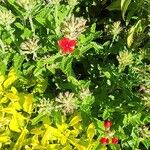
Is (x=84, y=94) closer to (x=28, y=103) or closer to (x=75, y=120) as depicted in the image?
(x=75, y=120)

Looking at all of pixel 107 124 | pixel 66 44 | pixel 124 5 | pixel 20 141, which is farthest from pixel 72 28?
pixel 20 141

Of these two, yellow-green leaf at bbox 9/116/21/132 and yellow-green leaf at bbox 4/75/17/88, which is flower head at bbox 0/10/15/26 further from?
yellow-green leaf at bbox 9/116/21/132

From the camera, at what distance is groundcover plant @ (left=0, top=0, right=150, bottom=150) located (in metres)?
2.22

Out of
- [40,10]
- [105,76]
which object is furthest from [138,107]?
[40,10]

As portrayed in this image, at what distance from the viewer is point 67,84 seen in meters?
2.35

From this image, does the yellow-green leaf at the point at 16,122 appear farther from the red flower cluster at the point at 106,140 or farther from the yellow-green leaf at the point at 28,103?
the red flower cluster at the point at 106,140

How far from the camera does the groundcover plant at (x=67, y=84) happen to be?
2.22 m

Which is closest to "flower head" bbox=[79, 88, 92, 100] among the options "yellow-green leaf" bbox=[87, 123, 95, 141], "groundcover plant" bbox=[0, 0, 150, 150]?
"groundcover plant" bbox=[0, 0, 150, 150]

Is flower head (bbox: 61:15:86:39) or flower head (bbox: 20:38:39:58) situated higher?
flower head (bbox: 61:15:86:39)

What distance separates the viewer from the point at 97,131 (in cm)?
231

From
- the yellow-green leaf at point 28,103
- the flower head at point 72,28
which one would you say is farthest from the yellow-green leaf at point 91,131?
the flower head at point 72,28

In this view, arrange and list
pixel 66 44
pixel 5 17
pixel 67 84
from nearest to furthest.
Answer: pixel 66 44, pixel 5 17, pixel 67 84

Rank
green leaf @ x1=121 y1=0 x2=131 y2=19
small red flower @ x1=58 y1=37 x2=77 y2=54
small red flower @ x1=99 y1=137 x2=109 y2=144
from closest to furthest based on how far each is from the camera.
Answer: small red flower @ x1=58 y1=37 x2=77 y2=54 < small red flower @ x1=99 y1=137 x2=109 y2=144 < green leaf @ x1=121 y1=0 x2=131 y2=19

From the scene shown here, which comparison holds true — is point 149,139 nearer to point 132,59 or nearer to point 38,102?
point 132,59
